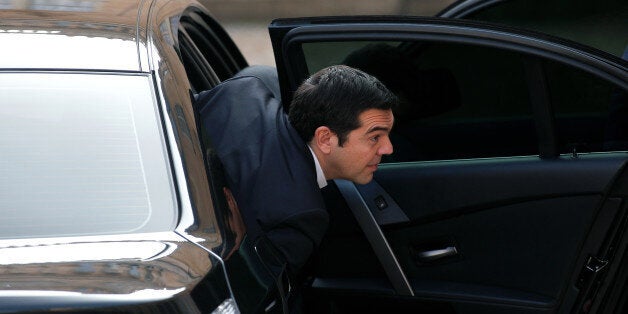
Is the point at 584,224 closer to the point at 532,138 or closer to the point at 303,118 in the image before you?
the point at 532,138

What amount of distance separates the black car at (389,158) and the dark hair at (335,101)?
0.14 metres

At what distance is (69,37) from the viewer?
289 centimetres

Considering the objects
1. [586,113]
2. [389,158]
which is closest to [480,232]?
[389,158]

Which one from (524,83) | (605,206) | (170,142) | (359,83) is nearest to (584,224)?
(605,206)

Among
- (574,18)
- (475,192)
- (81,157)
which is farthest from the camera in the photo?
(574,18)

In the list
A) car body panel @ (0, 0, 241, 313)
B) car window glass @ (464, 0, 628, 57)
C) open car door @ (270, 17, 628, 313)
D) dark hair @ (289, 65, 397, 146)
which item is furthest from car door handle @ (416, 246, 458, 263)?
car window glass @ (464, 0, 628, 57)

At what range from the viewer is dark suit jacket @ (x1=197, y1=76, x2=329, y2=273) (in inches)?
115

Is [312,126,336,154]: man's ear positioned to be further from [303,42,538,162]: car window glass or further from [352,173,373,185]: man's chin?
[303,42,538,162]: car window glass

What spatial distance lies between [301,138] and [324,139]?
0.07 m

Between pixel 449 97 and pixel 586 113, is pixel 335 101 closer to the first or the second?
pixel 449 97

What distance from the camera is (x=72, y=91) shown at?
2.71 m

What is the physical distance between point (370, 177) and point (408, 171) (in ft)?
0.82

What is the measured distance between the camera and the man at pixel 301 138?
2.96 meters

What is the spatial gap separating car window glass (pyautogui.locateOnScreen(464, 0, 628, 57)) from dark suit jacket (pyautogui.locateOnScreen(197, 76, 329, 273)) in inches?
63.9
